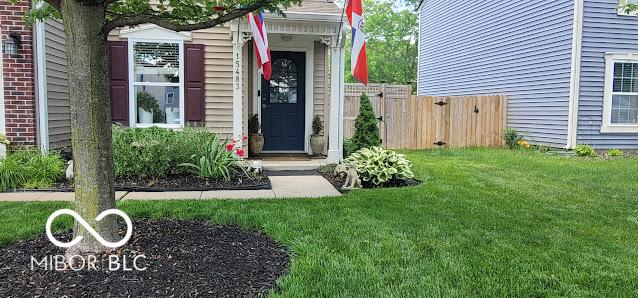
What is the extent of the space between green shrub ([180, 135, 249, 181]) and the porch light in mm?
2846

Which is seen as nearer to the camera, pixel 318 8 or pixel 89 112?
pixel 89 112

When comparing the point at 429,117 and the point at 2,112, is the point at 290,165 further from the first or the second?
the point at 429,117

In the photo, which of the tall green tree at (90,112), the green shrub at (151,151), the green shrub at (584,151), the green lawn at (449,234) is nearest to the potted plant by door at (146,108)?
the green shrub at (151,151)

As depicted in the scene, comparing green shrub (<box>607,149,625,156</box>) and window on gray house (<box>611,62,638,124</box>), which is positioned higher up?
window on gray house (<box>611,62,638,124</box>)

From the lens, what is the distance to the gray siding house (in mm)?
10562

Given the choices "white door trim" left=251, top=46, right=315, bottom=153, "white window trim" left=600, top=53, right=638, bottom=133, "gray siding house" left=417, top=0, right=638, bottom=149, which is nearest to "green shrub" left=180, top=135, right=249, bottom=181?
"white door trim" left=251, top=46, right=315, bottom=153

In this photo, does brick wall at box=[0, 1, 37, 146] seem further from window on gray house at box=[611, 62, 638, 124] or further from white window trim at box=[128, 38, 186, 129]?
window on gray house at box=[611, 62, 638, 124]

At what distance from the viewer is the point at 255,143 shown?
8.85 m

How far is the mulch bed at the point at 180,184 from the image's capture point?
5879mm

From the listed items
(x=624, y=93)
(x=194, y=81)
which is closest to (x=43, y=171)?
(x=194, y=81)

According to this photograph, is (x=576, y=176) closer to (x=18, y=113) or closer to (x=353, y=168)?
(x=353, y=168)

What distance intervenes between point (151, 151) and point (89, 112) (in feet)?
11.8

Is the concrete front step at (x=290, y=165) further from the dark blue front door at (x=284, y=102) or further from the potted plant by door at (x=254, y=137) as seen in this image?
the dark blue front door at (x=284, y=102)

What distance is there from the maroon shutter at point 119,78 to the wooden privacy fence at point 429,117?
5.56 m
